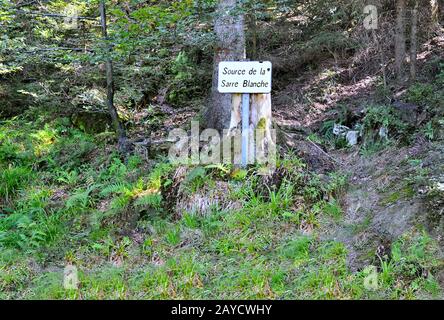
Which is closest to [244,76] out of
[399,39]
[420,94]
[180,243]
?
[180,243]

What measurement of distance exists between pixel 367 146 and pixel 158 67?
222 inches

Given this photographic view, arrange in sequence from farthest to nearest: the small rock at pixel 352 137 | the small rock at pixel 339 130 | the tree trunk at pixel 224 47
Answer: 1. the small rock at pixel 339 130
2. the small rock at pixel 352 137
3. the tree trunk at pixel 224 47

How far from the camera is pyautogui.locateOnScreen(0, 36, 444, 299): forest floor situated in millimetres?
4488

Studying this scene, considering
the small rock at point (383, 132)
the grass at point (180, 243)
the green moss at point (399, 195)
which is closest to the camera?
the grass at point (180, 243)

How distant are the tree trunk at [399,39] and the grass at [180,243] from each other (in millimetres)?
4547

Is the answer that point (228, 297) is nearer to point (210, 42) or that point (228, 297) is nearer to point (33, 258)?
point (33, 258)

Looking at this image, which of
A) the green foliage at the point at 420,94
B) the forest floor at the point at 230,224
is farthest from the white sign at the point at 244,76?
the green foliage at the point at 420,94

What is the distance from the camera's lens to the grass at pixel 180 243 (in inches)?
173

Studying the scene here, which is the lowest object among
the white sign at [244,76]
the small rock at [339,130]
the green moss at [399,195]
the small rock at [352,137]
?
the green moss at [399,195]

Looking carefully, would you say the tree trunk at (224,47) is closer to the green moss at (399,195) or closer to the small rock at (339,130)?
the small rock at (339,130)

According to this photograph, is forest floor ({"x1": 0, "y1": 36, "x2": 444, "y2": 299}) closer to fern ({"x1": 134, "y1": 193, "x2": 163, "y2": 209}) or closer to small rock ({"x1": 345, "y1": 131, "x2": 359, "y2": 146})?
fern ({"x1": 134, "y1": 193, "x2": 163, "y2": 209})

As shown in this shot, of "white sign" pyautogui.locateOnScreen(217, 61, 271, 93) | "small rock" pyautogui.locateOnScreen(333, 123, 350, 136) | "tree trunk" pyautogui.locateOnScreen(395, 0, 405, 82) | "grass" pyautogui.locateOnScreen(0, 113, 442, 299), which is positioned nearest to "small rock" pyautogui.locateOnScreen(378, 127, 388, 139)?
"small rock" pyautogui.locateOnScreen(333, 123, 350, 136)

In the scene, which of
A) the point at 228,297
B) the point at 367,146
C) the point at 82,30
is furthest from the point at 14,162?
the point at 367,146

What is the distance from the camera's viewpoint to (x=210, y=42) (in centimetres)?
737
